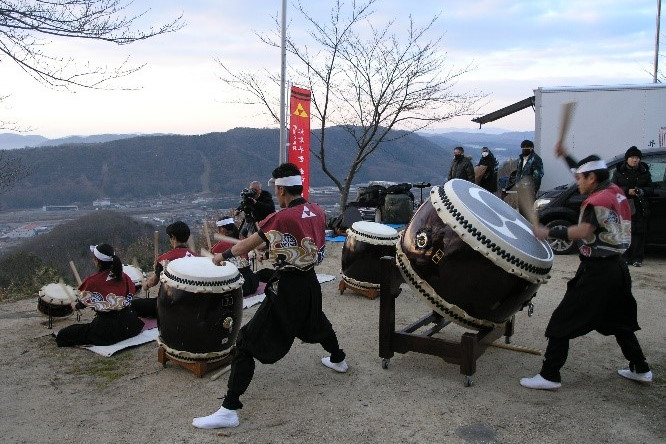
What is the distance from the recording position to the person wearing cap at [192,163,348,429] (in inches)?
128

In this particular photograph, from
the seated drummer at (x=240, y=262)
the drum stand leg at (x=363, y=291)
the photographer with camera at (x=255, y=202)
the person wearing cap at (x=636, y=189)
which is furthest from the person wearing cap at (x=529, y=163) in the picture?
the seated drummer at (x=240, y=262)

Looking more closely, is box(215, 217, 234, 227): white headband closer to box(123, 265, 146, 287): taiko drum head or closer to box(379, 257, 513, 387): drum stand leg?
box(123, 265, 146, 287): taiko drum head

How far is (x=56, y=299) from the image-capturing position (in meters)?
5.13

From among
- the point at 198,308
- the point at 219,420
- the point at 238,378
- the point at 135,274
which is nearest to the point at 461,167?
the point at 135,274

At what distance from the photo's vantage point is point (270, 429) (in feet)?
10.5

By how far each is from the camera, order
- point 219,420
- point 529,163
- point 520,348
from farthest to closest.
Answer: point 529,163, point 520,348, point 219,420

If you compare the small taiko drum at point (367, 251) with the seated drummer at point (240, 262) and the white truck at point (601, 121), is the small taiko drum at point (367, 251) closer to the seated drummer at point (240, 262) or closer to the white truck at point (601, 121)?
the seated drummer at point (240, 262)

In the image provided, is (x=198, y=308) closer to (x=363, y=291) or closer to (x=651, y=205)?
(x=363, y=291)

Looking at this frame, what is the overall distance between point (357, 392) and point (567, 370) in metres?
1.51

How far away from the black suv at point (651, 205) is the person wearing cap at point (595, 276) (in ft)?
14.2

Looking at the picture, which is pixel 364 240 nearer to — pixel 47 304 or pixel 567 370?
pixel 567 370

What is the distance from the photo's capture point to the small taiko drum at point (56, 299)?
5.13 metres

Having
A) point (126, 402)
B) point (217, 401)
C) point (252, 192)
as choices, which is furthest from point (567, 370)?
point (252, 192)

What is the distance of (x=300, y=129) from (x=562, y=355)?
688cm
